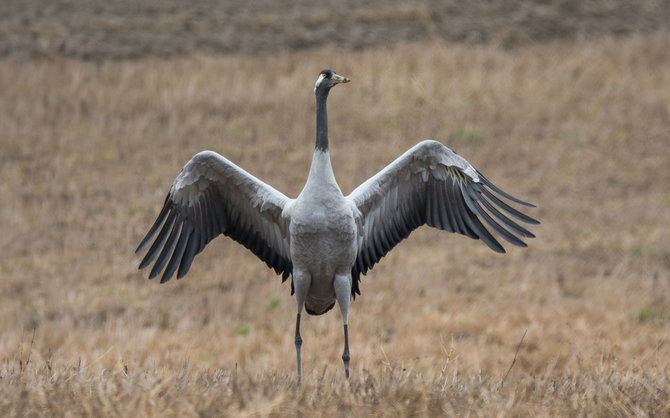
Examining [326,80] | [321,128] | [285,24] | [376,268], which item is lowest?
[376,268]

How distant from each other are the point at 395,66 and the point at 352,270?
48.2 ft

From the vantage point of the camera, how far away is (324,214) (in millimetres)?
5949

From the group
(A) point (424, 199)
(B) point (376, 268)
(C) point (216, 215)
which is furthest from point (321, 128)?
(B) point (376, 268)

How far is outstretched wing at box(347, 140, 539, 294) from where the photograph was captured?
6281mm

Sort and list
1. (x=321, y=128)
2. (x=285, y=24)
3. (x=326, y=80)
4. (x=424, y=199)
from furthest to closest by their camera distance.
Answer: (x=285, y=24) → (x=424, y=199) → (x=326, y=80) → (x=321, y=128)

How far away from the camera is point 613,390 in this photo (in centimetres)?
493

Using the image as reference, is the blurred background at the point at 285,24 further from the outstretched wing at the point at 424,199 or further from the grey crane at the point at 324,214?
the outstretched wing at the point at 424,199

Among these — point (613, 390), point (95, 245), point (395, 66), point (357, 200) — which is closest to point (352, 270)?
point (357, 200)

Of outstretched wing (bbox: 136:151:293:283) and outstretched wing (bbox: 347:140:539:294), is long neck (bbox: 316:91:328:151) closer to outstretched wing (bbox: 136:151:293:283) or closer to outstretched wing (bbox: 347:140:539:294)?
outstretched wing (bbox: 347:140:539:294)

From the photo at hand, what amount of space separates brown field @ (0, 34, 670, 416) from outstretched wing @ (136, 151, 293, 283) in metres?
0.94

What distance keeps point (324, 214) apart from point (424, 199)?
104 centimetres

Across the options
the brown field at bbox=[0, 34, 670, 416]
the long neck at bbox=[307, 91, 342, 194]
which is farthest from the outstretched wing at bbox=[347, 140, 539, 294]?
the brown field at bbox=[0, 34, 670, 416]

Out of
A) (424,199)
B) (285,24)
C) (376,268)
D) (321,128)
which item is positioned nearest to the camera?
(321,128)

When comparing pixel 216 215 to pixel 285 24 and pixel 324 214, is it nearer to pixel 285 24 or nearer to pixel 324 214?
pixel 324 214
